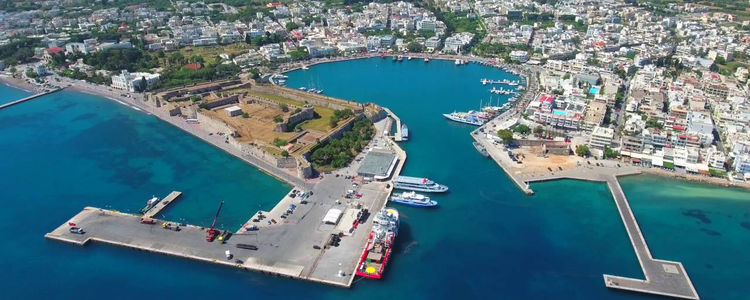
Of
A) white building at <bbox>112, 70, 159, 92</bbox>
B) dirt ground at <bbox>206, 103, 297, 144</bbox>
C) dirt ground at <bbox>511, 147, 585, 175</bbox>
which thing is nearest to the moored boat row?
dirt ground at <bbox>511, 147, 585, 175</bbox>

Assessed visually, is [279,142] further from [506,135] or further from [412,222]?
[506,135]

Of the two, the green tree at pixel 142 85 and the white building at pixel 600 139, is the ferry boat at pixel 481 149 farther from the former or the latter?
the green tree at pixel 142 85

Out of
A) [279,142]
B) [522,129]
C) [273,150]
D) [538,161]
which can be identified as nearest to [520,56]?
[522,129]

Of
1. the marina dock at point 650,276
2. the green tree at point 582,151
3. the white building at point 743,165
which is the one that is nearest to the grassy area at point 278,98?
the green tree at point 582,151

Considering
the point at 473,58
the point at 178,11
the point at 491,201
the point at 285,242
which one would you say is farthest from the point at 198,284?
the point at 178,11

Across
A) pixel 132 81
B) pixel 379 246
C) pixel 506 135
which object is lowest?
pixel 379 246

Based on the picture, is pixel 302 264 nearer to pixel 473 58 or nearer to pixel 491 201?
pixel 491 201

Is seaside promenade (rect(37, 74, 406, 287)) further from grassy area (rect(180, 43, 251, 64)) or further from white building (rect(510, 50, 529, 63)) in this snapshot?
white building (rect(510, 50, 529, 63))

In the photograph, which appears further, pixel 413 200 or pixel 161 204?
pixel 161 204
